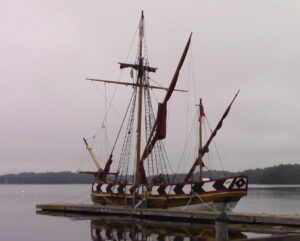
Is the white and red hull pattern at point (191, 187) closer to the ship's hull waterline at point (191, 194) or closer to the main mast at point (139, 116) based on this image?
the ship's hull waterline at point (191, 194)

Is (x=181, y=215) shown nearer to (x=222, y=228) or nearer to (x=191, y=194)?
(x=191, y=194)

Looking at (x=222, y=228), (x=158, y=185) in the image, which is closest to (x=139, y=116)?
(x=158, y=185)

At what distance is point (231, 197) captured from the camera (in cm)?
3183

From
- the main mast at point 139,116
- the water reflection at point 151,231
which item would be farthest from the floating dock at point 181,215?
the main mast at point 139,116

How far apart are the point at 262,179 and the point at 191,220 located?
154 m

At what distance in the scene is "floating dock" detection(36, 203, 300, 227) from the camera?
2453 cm

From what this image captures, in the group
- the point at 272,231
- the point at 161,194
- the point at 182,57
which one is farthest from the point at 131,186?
the point at 272,231

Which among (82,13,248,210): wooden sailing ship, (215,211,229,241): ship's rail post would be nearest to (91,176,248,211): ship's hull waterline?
(82,13,248,210): wooden sailing ship

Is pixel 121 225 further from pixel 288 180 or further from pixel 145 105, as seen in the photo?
pixel 288 180

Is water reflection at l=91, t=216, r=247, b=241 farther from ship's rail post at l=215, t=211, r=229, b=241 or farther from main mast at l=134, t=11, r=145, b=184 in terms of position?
ship's rail post at l=215, t=211, r=229, b=241

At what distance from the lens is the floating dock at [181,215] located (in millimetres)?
24531

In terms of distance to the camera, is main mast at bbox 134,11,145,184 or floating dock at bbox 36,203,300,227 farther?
main mast at bbox 134,11,145,184

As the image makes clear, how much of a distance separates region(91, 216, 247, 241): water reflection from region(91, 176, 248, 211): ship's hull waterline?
3.02 meters

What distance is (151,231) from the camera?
2620cm
